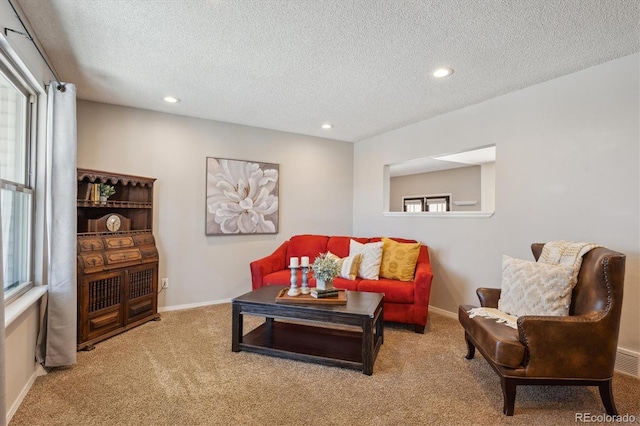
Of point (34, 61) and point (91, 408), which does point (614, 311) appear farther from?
point (34, 61)

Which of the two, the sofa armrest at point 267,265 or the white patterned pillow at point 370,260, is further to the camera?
the sofa armrest at point 267,265

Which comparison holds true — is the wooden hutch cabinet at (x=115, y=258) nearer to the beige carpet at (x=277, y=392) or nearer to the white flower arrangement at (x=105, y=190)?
the white flower arrangement at (x=105, y=190)

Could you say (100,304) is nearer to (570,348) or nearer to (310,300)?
(310,300)

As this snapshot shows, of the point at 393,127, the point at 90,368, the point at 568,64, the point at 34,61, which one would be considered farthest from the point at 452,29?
the point at 90,368

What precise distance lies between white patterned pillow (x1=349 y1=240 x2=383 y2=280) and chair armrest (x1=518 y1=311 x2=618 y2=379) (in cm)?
182

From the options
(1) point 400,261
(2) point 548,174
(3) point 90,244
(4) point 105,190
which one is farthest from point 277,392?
(2) point 548,174

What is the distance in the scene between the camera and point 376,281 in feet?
11.4

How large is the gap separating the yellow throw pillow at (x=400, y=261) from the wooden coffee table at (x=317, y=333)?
78 cm

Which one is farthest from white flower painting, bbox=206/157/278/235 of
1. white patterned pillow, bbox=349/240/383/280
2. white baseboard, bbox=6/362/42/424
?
white baseboard, bbox=6/362/42/424

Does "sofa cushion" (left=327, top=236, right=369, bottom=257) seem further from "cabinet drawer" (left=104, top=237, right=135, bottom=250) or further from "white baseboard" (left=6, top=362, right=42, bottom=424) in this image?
"white baseboard" (left=6, top=362, right=42, bottom=424)

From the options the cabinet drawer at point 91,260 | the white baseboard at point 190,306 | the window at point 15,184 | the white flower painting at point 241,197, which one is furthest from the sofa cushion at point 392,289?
the window at point 15,184

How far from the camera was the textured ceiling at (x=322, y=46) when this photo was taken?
1.95 metres

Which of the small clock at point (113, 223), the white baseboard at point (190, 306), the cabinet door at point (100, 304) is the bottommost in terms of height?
→ the white baseboard at point (190, 306)

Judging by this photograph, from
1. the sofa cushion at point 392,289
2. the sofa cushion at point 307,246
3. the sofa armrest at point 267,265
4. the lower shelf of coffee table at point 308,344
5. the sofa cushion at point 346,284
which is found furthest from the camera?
the sofa cushion at point 307,246
